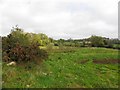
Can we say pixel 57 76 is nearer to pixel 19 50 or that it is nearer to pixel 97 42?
pixel 19 50

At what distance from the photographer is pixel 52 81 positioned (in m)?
16.5

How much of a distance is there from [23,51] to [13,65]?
6.00ft

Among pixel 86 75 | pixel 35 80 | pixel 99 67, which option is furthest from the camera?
pixel 99 67

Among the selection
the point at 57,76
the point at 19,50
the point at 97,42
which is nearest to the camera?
the point at 57,76

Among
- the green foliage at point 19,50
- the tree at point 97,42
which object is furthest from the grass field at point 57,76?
the tree at point 97,42

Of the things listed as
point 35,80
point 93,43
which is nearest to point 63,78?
point 35,80

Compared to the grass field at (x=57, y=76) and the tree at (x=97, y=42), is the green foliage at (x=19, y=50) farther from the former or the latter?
the tree at (x=97, y=42)

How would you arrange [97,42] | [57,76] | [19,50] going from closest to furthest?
[57,76] < [19,50] < [97,42]

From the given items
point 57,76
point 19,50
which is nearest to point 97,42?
point 19,50

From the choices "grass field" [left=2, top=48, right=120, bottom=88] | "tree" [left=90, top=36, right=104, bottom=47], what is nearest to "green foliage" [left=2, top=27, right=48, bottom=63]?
"grass field" [left=2, top=48, right=120, bottom=88]

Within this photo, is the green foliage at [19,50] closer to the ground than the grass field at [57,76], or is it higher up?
higher up

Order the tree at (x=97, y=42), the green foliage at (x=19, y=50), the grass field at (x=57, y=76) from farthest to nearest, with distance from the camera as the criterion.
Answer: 1. the tree at (x=97, y=42)
2. the green foliage at (x=19, y=50)
3. the grass field at (x=57, y=76)

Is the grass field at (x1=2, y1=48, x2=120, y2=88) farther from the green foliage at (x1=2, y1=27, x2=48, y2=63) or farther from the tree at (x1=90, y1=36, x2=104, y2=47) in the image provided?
the tree at (x1=90, y1=36, x2=104, y2=47)

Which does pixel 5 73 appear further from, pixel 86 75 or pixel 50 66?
pixel 86 75
